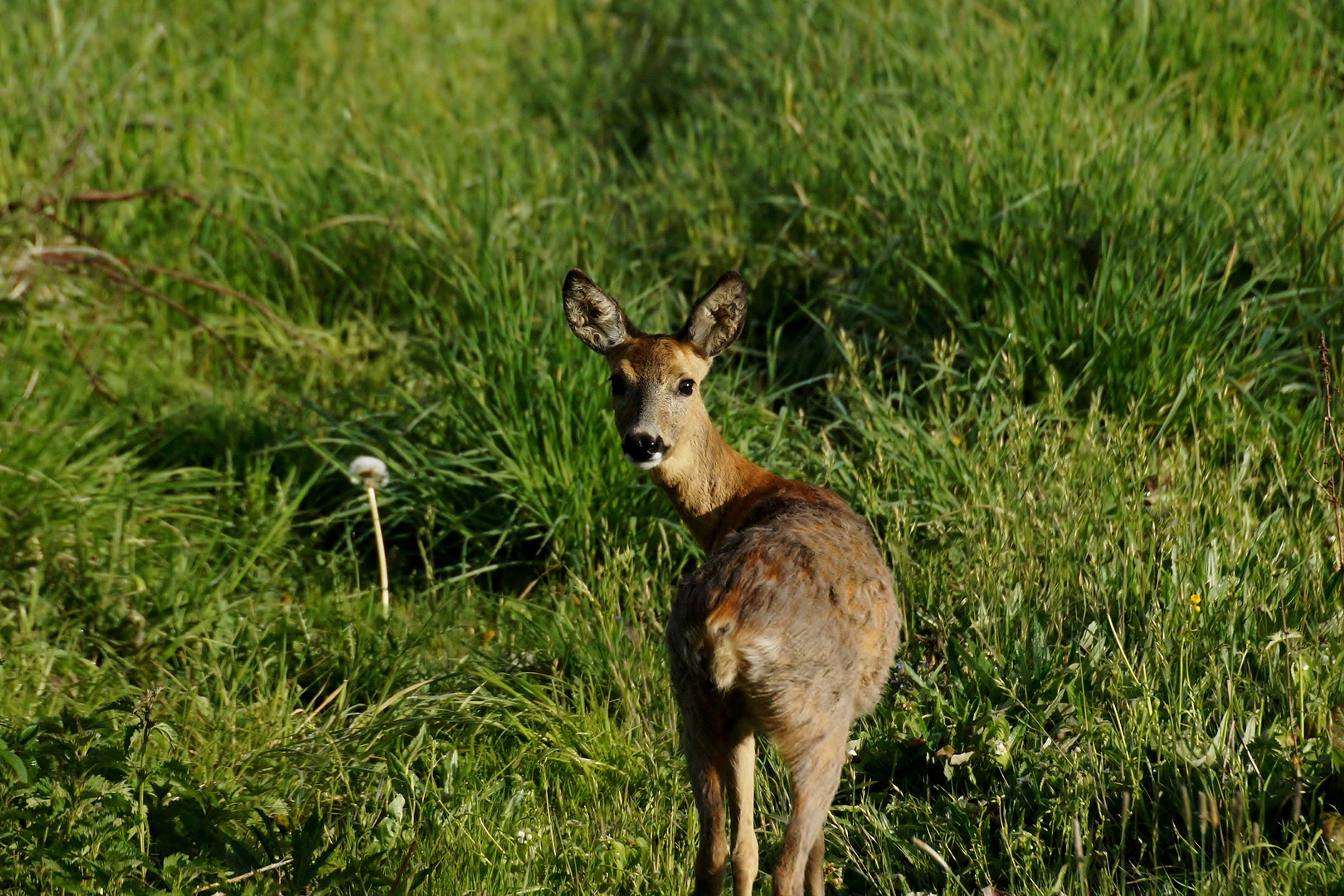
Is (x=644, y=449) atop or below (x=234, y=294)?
atop

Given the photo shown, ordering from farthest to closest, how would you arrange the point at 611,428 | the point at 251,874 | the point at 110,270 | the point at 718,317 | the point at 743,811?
the point at 110,270
the point at 611,428
the point at 718,317
the point at 743,811
the point at 251,874

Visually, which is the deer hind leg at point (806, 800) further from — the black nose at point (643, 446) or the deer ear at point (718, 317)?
the deer ear at point (718, 317)

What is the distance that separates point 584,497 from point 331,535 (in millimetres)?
1069

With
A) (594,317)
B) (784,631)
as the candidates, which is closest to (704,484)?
(594,317)

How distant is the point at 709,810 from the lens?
3.53 meters

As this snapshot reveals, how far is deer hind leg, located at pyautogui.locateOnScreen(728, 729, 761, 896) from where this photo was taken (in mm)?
3586

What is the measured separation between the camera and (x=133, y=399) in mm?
6121

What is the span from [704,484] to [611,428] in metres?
0.83

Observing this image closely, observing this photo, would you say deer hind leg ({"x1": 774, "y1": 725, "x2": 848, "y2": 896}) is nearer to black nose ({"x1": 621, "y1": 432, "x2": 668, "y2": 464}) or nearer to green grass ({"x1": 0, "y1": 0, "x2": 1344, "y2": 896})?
green grass ({"x1": 0, "y1": 0, "x2": 1344, "y2": 896})

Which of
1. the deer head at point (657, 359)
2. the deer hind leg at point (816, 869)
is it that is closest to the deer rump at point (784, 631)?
the deer hind leg at point (816, 869)

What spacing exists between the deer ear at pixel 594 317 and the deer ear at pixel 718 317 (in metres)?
0.21

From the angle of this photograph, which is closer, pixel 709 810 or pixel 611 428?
pixel 709 810

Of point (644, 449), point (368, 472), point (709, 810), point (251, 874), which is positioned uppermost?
point (644, 449)

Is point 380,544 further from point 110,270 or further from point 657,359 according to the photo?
point 110,270
